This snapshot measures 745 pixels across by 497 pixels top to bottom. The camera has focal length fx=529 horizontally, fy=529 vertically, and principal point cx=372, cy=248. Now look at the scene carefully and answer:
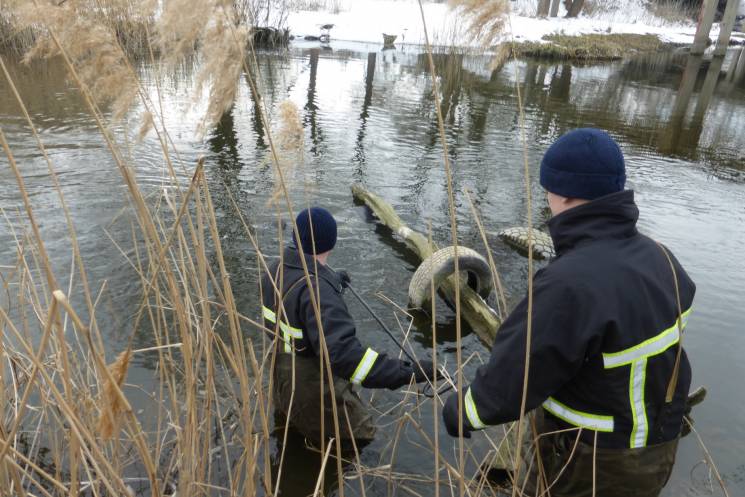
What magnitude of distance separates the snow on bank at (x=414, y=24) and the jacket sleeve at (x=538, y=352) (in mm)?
22949

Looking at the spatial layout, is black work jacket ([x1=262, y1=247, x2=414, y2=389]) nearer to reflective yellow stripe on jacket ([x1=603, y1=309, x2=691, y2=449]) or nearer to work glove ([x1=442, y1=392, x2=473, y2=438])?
work glove ([x1=442, y1=392, x2=473, y2=438])

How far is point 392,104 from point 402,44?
545 inches

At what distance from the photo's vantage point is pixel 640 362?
189 centimetres

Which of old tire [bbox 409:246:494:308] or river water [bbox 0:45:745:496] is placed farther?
old tire [bbox 409:246:494:308]

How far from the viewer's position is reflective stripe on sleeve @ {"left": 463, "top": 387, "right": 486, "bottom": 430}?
205 cm

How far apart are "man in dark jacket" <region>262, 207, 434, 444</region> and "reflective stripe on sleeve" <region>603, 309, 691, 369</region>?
3.59 ft

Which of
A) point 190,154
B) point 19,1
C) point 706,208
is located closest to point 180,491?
point 19,1

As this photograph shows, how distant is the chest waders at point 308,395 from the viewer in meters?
3.09

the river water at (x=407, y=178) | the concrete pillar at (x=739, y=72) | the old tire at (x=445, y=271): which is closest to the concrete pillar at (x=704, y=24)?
the concrete pillar at (x=739, y=72)

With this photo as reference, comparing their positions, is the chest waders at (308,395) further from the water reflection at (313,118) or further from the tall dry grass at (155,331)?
the water reflection at (313,118)

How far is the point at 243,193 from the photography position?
829 cm

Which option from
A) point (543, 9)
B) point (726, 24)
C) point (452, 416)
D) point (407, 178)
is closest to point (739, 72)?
point (726, 24)

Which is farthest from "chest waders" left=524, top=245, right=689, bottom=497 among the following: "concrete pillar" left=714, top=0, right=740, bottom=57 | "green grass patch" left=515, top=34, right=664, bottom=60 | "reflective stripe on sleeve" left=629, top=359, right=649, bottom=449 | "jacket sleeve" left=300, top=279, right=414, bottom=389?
"concrete pillar" left=714, top=0, right=740, bottom=57

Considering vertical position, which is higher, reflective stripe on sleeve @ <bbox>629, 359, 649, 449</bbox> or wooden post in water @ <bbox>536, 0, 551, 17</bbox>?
wooden post in water @ <bbox>536, 0, 551, 17</bbox>
